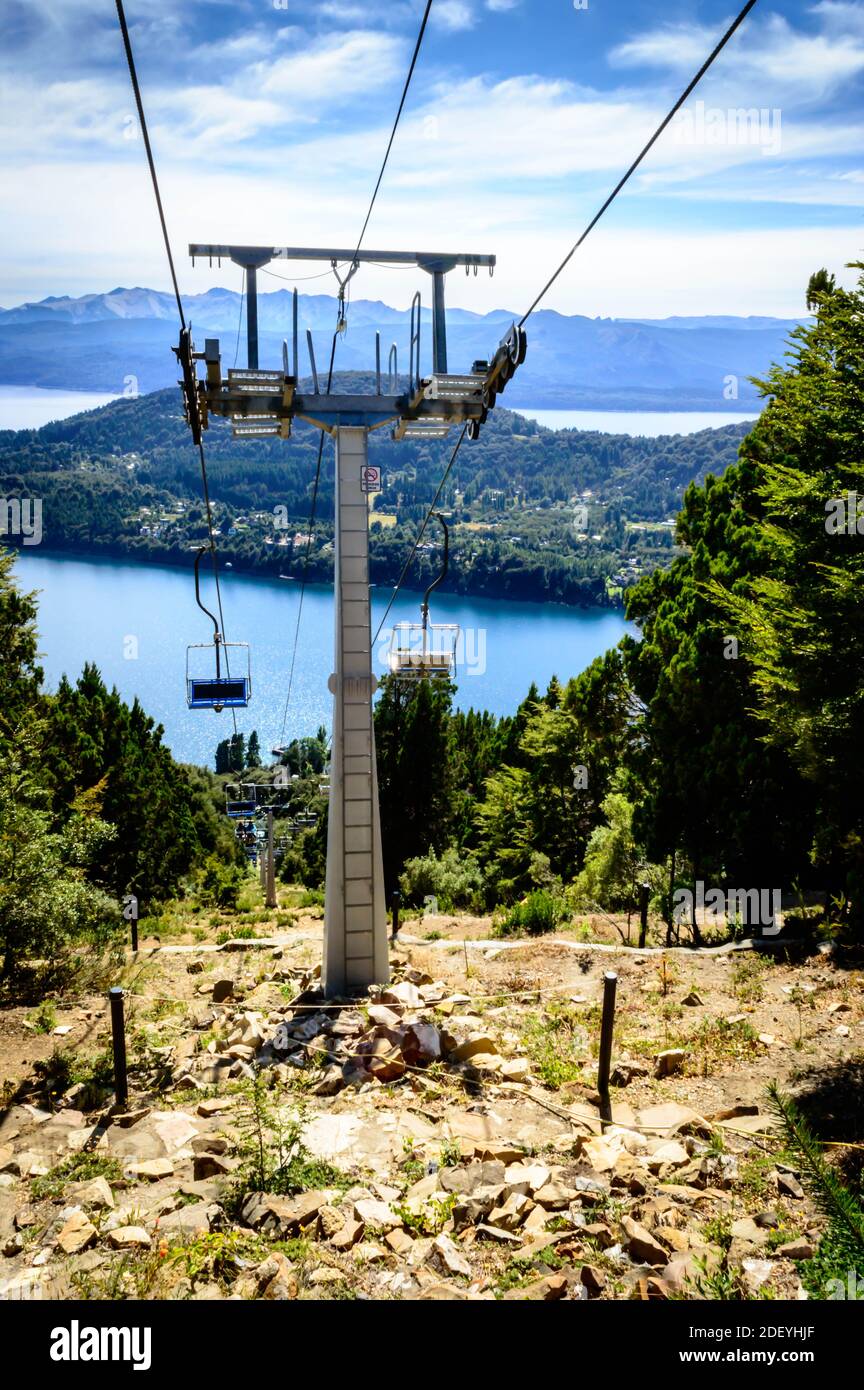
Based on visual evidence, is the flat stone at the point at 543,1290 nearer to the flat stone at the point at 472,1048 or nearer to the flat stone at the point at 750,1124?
the flat stone at the point at 750,1124

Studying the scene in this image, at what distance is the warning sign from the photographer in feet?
36.4

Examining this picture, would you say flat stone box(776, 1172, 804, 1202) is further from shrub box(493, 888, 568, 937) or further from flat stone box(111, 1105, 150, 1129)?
shrub box(493, 888, 568, 937)

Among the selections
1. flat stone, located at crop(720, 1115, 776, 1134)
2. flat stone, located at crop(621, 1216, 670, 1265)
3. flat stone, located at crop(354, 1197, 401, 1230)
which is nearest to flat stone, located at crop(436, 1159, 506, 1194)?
flat stone, located at crop(354, 1197, 401, 1230)

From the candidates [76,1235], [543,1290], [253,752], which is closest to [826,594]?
[543,1290]

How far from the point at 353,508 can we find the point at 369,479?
14.1 inches

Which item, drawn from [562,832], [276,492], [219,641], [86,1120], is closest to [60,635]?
[276,492]

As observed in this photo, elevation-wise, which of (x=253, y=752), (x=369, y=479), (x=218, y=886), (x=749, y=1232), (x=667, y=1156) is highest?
(x=369, y=479)

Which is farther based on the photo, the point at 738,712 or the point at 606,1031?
the point at 738,712

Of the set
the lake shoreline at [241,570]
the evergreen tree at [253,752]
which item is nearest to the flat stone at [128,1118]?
the evergreen tree at [253,752]

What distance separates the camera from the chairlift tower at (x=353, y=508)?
10898 mm

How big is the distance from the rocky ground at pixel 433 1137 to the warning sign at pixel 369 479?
207 inches

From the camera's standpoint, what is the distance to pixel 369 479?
1116 centimetres

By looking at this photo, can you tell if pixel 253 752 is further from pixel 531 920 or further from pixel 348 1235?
pixel 348 1235

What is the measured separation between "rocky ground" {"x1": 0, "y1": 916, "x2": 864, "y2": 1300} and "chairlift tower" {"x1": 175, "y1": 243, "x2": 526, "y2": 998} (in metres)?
0.79
